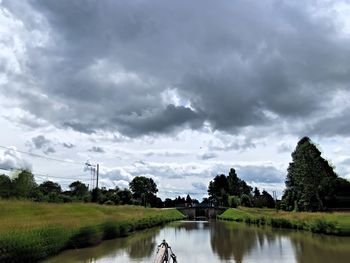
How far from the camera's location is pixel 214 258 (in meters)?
23.5

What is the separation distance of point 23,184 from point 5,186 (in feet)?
10.2

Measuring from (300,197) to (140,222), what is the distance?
31121 millimetres

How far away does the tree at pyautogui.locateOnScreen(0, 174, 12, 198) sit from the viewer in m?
69.9

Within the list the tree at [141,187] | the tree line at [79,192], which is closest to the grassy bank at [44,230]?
the tree line at [79,192]

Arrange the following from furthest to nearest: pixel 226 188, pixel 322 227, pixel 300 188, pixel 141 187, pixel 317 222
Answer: pixel 226 188, pixel 141 187, pixel 300 188, pixel 317 222, pixel 322 227

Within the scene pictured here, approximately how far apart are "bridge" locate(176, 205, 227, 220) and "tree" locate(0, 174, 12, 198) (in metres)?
66.3

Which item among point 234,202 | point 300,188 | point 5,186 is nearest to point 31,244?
point 300,188

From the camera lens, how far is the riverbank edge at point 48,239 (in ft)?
59.7

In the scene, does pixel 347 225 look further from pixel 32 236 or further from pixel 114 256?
pixel 32 236

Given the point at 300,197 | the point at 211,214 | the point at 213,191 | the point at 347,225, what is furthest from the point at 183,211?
the point at 347,225

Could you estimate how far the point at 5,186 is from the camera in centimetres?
7462

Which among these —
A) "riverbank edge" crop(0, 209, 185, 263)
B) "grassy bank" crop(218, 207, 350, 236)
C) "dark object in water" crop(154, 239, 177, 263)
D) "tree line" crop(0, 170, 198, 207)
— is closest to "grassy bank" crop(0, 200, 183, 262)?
"riverbank edge" crop(0, 209, 185, 263)

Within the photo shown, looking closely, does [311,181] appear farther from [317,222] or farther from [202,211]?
[202,211]

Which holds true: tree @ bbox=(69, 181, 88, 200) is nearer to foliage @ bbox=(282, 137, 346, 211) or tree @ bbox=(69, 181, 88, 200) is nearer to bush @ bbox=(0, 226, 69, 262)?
foliage @ bbox=(282, 137, 346, 211)
